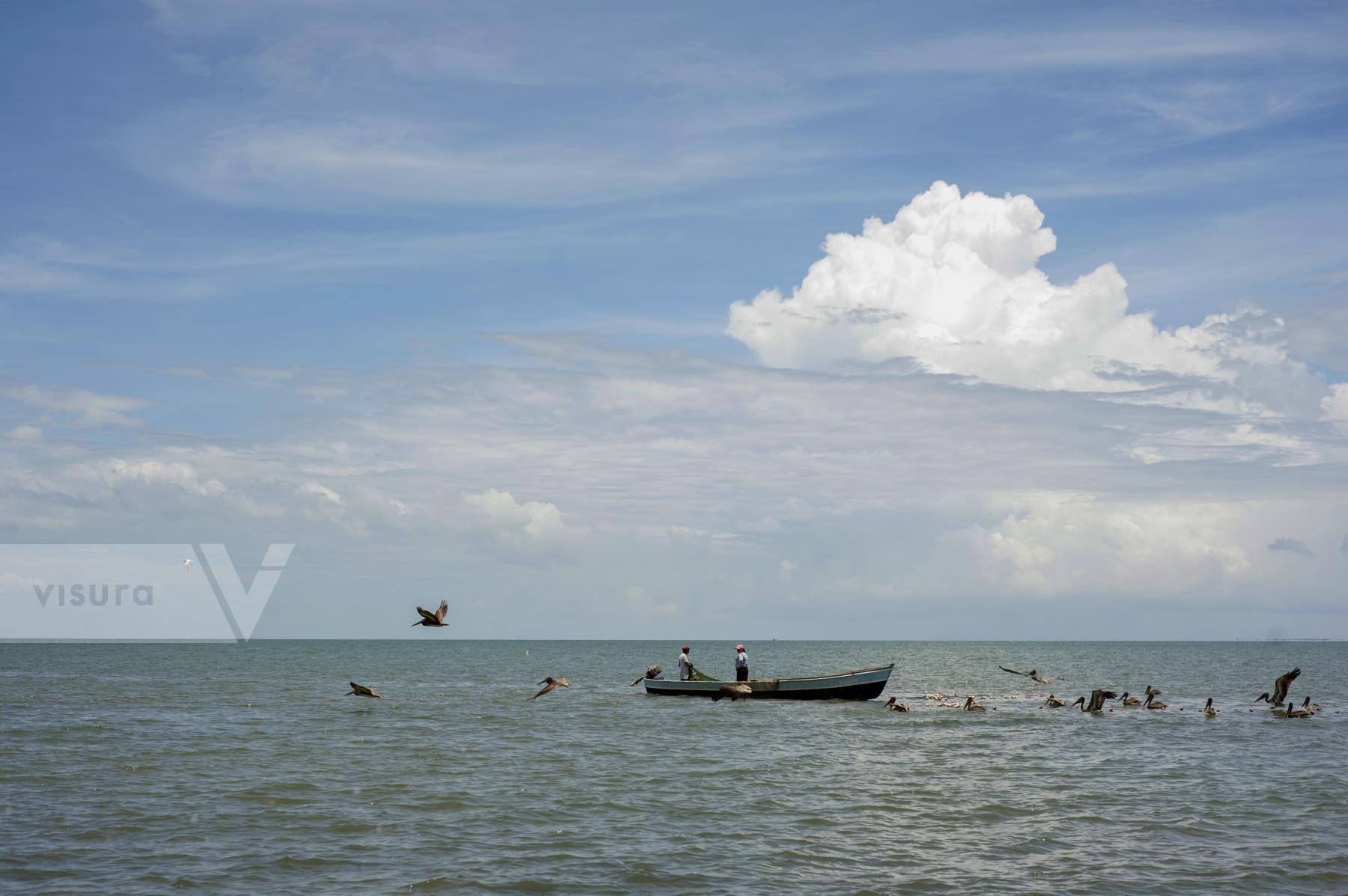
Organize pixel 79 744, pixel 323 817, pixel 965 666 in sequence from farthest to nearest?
1. pixel 965 666
2. pixel 79 744
3. pixel 323 817

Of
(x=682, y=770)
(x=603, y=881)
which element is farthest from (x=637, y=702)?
(x=603, y=881)

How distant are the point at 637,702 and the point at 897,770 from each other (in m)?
24.1

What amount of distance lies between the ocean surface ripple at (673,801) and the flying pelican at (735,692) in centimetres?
170

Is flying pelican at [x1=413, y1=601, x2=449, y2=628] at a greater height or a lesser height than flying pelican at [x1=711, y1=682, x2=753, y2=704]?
greater

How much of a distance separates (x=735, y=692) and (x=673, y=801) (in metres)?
24.0

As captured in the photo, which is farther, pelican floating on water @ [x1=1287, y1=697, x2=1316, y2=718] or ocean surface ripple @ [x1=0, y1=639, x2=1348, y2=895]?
pelican floating on water @ [x1=1287, y1=697, x2=1316, y2=718]

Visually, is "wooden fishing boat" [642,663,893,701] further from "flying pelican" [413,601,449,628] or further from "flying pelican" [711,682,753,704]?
"flying pelican" [413,601,449,628]

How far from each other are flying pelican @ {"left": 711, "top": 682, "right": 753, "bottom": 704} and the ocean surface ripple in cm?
170

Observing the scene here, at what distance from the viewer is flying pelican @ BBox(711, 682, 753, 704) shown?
4547 cm

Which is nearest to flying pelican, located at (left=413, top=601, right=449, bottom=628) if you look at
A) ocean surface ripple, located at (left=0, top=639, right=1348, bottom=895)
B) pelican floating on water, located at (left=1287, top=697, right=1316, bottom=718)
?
ocean surface ripple, located at (left=0, top=639, right=1348, bottom=895)

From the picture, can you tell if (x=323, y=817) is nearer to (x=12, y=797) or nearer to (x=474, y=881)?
(x=474, y=881)

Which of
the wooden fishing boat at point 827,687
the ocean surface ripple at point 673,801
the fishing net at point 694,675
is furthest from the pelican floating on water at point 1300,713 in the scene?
the fishing net at point 694,675

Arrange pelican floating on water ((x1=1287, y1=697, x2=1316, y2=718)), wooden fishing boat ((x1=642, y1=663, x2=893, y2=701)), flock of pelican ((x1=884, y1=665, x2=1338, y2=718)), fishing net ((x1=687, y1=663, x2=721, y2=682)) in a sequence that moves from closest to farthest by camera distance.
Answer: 1. pelican floating on water ((x1=1287, y1=697, x2=1316, y2=718))
2. flock of pelican ((x1=884, y1=665, x2=1338, y2=718))
3. wooden fishing boat ((x1=642, y1=663, x2=893, y2=701))
4. fishing net ((x1=687, y1=663, x2=721, y2=682))

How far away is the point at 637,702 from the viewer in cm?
4888
